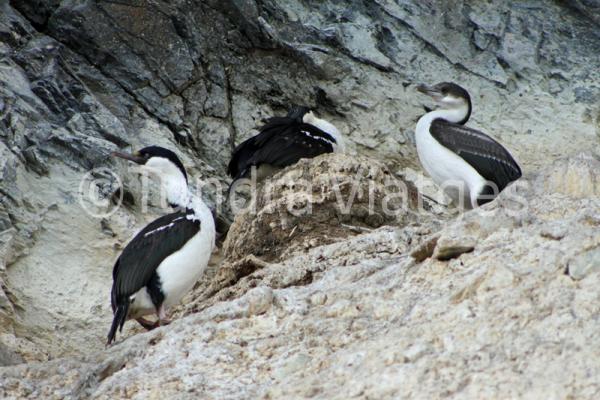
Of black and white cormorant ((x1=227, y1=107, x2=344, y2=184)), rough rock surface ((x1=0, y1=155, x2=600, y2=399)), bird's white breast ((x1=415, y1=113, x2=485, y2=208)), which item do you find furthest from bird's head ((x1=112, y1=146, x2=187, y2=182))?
rough rock surface ((x1=0, y1=155, x2=600, y2=399))

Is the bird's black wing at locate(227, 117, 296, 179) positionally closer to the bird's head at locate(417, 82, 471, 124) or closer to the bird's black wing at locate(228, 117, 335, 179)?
the bird's black wing at locate(228, 117, 335, 179)

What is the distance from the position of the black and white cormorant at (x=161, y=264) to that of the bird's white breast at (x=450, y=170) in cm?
188

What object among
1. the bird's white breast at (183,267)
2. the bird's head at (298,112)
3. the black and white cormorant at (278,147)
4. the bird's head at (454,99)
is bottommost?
the bird's white breast at (183,267)

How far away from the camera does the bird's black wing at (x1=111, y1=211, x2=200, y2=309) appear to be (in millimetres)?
9031

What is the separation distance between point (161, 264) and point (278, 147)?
8.90ft

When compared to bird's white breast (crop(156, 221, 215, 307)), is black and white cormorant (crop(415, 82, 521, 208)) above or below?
above

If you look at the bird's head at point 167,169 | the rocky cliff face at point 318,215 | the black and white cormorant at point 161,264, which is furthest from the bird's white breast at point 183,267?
the bird's head at point 167,169

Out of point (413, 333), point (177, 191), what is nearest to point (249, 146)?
point (177, 191)

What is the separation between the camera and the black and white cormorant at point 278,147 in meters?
11.6

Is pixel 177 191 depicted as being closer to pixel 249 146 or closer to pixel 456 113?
pixel 249 146

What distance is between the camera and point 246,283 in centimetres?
927

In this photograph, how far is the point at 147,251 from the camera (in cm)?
921

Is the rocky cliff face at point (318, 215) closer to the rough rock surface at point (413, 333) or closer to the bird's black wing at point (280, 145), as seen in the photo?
the rough rock surface at point (413, 333)

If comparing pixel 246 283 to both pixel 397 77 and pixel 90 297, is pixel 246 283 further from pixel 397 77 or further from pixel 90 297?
pixel 397 77
